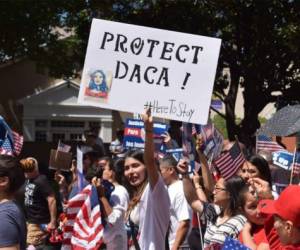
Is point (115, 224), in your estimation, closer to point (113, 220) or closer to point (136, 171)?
point (113, 220)

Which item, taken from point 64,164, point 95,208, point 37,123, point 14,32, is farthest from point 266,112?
point 95,208

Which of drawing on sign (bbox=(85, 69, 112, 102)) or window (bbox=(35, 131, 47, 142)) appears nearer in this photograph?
drawing on sign (bbox=(85, 69, 112, 102))

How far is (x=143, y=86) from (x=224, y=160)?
1526 millimetres

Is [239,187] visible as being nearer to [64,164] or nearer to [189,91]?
[189,91]

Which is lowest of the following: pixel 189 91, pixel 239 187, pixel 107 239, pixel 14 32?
pixel 107 239

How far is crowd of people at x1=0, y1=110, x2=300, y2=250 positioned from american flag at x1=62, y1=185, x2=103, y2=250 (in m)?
0.06

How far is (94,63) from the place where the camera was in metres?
5.60

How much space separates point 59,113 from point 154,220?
30.9 m

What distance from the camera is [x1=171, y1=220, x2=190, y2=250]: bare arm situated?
6402 millimetres

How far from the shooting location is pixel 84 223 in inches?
246

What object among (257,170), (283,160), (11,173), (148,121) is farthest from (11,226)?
(283,160)

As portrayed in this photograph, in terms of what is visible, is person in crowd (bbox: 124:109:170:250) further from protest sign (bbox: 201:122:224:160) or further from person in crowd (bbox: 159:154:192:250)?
protest sign (bbox: 201:122:224:160)

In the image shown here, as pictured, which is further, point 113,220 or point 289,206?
point 113,220

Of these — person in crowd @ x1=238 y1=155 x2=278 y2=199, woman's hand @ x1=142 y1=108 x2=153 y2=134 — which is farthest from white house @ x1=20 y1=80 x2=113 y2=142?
woman's hand @ x1=142 y1=108 x2=153 y2=134
